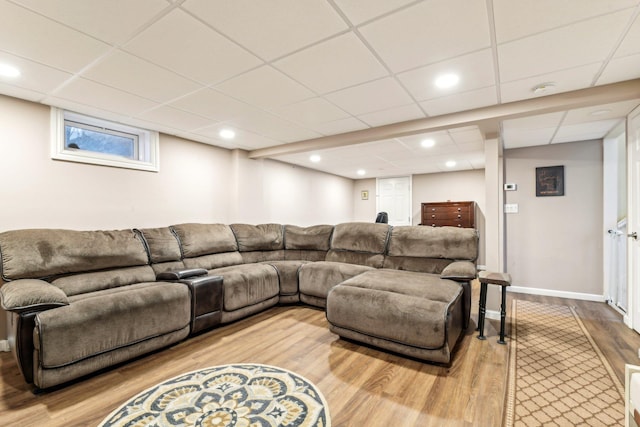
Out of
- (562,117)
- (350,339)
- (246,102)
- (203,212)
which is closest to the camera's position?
(350,339)

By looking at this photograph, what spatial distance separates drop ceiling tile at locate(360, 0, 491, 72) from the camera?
4.82ft

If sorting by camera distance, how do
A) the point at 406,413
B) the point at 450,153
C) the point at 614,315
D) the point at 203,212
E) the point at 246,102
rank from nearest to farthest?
the point at 406,413 → the point at 246,102 → the point at 614,315 → the point at 203,212 → the point at 450,153

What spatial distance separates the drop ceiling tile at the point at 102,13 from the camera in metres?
1.42

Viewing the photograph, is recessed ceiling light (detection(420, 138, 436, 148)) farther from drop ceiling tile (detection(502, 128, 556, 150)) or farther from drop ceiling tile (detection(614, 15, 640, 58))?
drop ceiling tile (detection(614, 15, 640, 58))

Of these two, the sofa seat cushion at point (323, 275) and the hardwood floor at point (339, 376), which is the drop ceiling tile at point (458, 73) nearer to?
the sofa seat cushion at point (323, 275)

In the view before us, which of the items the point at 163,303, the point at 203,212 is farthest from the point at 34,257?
the point at 203,212

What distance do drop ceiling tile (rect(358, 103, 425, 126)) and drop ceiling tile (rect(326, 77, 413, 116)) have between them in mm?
105

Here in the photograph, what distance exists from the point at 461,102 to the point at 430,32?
127 cm

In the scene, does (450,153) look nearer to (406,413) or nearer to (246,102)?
(246,102)

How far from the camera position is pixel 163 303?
7.72 feet

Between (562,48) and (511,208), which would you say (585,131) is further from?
(562,48)

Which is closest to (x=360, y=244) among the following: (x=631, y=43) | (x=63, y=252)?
(x=631, y=43)

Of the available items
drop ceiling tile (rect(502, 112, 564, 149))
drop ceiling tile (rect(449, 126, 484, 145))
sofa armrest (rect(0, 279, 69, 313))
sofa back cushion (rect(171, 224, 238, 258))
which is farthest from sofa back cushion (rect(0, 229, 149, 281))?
drop ceiling tile (rect(502, 112, 564, 149))

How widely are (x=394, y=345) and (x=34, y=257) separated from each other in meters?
3.00
